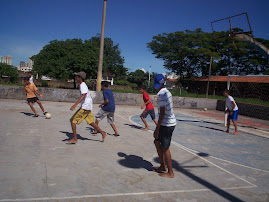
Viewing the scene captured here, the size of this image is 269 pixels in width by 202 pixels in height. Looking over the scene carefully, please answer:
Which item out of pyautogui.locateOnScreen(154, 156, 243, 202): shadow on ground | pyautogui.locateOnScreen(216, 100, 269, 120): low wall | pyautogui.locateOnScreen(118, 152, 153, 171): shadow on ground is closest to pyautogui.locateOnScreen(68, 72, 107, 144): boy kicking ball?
pyautogui.locateOnScreen(118, 152, 153, 171): shadow on ground

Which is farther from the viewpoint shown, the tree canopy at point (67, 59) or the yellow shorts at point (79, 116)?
the tree canopy at point (67, 59)

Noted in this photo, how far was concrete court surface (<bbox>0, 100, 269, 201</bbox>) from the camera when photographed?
3.32m

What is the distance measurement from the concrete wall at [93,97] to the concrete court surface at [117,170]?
9118mm

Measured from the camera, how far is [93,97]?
55.4ft

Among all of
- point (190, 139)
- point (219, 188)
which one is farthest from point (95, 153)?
point (190, 139)

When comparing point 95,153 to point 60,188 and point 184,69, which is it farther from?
point 184,69

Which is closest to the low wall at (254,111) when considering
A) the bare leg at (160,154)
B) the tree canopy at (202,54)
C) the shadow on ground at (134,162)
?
the shadow on ground at (134,162)

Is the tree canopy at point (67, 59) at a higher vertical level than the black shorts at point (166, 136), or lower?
higher

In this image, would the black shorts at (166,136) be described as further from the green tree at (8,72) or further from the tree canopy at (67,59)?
the green tree at (8,72)

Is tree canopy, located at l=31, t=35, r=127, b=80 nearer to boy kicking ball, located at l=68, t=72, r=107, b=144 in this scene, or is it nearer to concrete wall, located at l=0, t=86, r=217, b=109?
concrete wall, located at l=0, t=86, r=217, b=109

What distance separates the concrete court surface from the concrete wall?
9.12 meters

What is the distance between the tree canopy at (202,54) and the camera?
38.6m

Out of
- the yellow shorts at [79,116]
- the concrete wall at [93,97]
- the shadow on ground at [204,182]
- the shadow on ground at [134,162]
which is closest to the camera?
the shadow on ground at [204,182]

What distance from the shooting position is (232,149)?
6.70m
